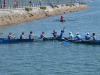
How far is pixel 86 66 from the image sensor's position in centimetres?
3678

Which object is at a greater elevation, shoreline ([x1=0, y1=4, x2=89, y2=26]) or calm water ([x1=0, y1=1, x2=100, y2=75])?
shoreline ([x1=0, y1=4, x2=89, y2=26])

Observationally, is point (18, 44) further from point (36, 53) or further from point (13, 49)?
point (36, 53)

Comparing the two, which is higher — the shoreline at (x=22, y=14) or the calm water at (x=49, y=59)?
the shoreline at (x=22, y=14)

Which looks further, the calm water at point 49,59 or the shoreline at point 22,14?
the shoreline at point 22,14

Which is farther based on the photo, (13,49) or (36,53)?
A: (13,49)

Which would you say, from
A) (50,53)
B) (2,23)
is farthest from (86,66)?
(2,23)

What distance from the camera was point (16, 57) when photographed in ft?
137

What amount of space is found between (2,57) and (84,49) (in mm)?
10427

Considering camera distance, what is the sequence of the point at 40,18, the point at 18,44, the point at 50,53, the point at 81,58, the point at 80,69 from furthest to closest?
the point at 40,18, the point at 18,44, the point at 50,53, the point at 81,58, the point at 80,69

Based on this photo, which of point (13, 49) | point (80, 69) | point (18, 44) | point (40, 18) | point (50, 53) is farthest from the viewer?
point (40, 18)

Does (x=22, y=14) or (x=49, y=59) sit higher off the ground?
(x=22, y=14)

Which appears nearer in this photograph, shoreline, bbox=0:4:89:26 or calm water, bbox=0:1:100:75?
calm water, bbox=0:1:100:75

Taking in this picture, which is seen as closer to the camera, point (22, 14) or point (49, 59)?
point (49, 59)

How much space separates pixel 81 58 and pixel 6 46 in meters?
12.6
